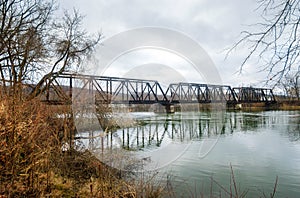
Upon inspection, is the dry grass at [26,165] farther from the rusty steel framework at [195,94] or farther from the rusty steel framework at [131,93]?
the rusty steel framework at [195,94]

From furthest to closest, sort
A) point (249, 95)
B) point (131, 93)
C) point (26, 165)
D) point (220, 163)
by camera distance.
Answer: point (249, 95) < point (131, 93) < point (220, 163) < point (26, 165)

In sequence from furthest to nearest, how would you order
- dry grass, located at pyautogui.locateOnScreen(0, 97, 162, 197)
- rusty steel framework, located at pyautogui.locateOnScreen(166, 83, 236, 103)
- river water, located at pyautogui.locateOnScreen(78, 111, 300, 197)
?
rusty steel framework, located at pyautogui.locateOnScreen(166, 83, 236, 103)
river water, located at pyautogui.locateOnScreen(78, 111, 300, 197)
dry grass, located at pyautogui.locateOnScreen(0, 97, 162, 197)

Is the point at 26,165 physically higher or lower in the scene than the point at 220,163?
higher

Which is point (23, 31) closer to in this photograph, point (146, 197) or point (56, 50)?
point (56, 50)

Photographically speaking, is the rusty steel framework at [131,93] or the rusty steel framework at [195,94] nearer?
the rusty steel framework at [131,93]

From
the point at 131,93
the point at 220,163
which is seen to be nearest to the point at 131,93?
the point at 131,93

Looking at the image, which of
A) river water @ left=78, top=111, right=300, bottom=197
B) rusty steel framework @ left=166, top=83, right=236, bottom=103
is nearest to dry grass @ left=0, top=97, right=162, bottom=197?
river water @ left=78, top=111, right=300, bottom=197

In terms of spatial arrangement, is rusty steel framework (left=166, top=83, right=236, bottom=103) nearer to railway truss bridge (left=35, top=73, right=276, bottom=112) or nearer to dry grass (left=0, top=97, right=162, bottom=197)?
railway truss bridge (left=35, top=73, right=276, bottom=112)

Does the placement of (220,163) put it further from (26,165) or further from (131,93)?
(131,93)

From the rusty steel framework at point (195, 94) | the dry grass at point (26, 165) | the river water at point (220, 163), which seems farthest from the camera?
the rusty steel framework at point (195, 94)

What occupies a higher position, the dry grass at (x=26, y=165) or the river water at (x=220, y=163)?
the dry grass at (x=26, y=165)

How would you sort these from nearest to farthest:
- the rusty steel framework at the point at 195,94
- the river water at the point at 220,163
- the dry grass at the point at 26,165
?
the dry grass at the point at 26,165, the river water at the point at 220,163, the rusty steel framework at the point at 195,94

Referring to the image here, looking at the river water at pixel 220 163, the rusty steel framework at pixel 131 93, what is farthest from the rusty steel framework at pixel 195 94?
the river water at pixel 220 163

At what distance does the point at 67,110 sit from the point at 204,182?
433 cm
